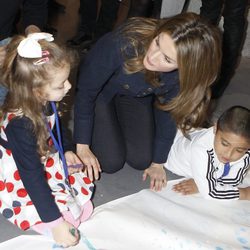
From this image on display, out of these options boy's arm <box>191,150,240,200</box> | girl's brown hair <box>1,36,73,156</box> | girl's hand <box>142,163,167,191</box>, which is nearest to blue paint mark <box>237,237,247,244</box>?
boy's arm <box>191,150,240,200</box>

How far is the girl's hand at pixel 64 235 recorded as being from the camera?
932 mm

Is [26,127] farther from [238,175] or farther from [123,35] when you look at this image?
[238,175]

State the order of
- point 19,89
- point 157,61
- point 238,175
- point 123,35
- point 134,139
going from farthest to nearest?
point 134,139, point 238,175, point 123,35, point 157,61, point 19,89

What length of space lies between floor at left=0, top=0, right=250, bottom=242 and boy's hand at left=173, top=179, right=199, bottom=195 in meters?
0.07

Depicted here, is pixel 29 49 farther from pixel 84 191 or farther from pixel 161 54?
pixel 84 191

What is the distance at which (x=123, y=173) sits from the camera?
4.29 feet

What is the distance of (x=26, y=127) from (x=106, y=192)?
0.43 metres

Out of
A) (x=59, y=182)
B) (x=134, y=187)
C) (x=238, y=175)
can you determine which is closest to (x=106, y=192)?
(x=134, y=187)

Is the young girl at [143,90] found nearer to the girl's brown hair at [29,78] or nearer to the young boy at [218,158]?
the young boy at [218,158]

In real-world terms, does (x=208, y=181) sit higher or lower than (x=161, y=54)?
lower

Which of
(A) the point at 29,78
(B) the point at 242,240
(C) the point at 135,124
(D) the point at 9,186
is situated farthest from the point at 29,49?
(B) the point at 242,240

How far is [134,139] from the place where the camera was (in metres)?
1.32

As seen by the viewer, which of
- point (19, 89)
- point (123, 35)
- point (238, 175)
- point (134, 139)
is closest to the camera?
point (19, 89)

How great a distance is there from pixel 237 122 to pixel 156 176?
0.32 m
